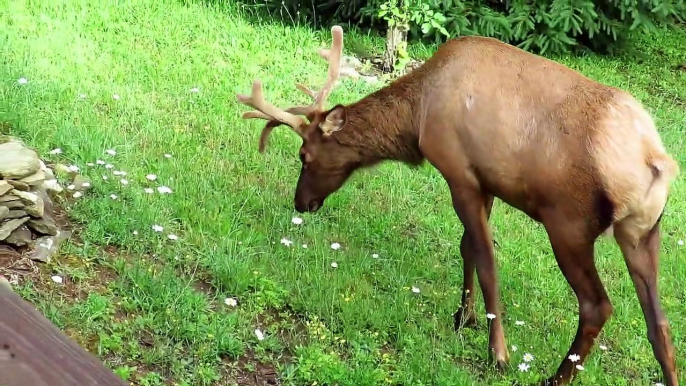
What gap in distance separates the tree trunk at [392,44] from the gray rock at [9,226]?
522 centimetres

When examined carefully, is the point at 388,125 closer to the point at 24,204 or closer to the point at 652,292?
the point at 652,292

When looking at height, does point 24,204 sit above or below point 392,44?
above

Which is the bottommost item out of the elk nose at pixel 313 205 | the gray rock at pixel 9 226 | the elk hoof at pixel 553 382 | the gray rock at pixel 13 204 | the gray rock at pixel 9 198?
the elk hoof at pixel 553 382

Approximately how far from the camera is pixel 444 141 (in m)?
4.71

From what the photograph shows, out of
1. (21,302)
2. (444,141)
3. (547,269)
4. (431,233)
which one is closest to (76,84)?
(431,233)

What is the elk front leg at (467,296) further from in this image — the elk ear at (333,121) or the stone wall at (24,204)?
the stone wall at (24,204)

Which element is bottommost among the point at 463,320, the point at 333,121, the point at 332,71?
the point at 463,320

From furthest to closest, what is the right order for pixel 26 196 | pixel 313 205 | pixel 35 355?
pixel 313 205
pixel 26 196
pixel 35 355

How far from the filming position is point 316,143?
18.2ft

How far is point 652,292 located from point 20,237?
353cm

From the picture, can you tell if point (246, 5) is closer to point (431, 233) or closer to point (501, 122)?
point (431, 233)

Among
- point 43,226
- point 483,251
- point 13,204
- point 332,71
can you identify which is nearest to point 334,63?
point 332,71

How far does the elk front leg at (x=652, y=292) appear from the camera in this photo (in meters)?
4.50

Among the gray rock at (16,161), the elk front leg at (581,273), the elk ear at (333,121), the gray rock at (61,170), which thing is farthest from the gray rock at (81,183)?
the elk front leg at (581,273)
